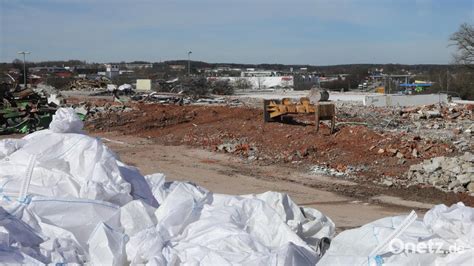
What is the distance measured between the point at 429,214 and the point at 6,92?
24.4 meters

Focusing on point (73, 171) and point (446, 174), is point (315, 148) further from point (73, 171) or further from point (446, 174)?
point (73, 171)

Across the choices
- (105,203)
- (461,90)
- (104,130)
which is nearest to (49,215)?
(105,203)

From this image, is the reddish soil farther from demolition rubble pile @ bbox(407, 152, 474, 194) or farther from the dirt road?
the dirt road

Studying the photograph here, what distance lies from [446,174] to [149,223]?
26.7 ft

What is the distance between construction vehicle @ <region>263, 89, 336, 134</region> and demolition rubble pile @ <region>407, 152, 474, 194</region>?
4658 mm

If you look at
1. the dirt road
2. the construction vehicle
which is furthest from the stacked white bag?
the construction vehicle

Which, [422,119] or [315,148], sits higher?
[315,148]

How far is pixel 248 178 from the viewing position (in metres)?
13.3

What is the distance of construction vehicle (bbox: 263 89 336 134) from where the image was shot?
16953 mm

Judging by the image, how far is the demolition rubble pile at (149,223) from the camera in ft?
12.8

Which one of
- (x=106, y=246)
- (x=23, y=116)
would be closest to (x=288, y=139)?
(x=23, y=116)

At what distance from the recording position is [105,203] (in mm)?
5297

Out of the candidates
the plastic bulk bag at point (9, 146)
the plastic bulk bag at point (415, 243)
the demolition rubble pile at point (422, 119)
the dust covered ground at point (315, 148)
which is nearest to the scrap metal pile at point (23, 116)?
the dust covered ground at point (315, 148)

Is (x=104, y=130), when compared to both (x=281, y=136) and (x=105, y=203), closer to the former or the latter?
(x=281, y=136)
